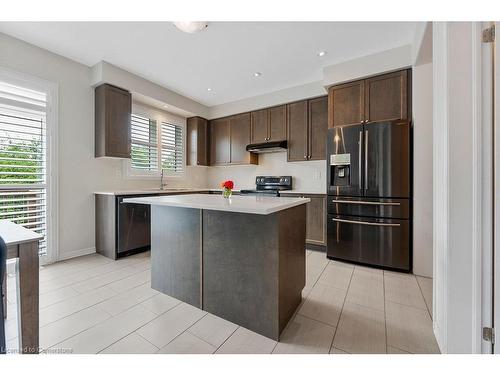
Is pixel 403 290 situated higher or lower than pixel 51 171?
lower

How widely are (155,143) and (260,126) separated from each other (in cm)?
199

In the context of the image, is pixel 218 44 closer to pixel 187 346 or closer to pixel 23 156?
pixel 23 156

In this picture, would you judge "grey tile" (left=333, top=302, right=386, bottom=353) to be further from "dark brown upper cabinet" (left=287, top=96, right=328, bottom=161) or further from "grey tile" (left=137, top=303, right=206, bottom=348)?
"dark brown upper cabinet" (left=287, top=96, right=328, bottom=161)

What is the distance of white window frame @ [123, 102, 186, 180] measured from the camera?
366cm

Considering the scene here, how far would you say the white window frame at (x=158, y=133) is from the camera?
3.66 m

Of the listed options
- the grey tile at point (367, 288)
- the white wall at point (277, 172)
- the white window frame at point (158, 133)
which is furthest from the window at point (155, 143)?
the grey tile at point (367, 288)

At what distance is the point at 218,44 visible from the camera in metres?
2.58

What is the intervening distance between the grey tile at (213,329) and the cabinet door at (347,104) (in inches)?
109

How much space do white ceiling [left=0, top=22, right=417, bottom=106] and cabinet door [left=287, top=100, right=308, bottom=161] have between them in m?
0.48

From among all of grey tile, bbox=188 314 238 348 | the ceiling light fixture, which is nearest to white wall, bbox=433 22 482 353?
grey tile, bbox=188 314 238 348

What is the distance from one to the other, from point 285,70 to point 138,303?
3.38 meters

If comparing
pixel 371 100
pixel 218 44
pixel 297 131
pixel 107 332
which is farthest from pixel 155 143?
pixel 371 100

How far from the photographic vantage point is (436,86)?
1503 millimetres
